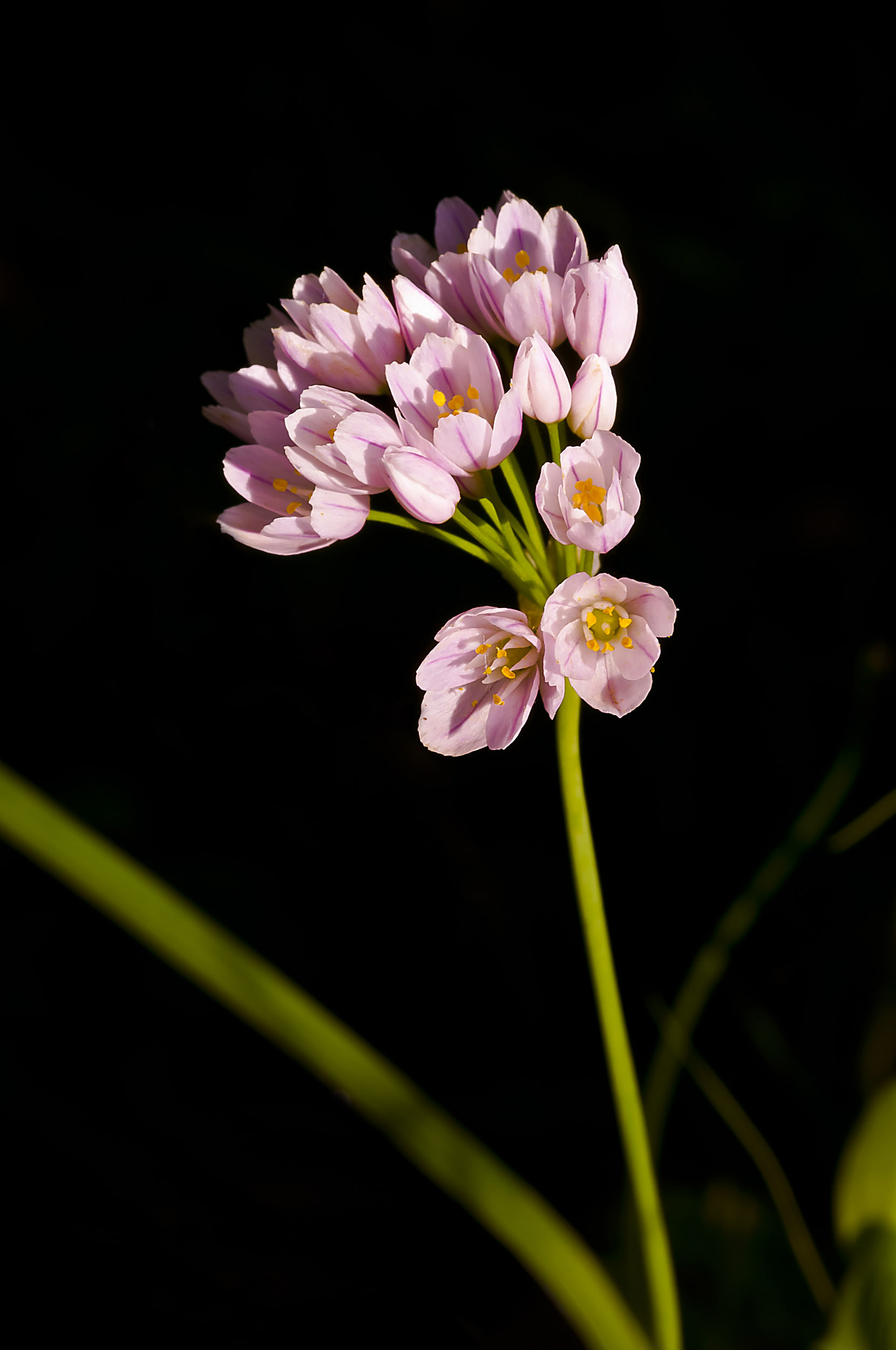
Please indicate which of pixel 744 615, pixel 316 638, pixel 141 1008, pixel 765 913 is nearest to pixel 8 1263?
pixel 141 1008

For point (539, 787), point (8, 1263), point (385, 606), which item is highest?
point (385, 606)

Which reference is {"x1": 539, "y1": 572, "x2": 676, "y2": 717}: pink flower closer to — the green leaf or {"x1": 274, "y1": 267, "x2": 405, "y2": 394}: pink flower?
{"x1": 274, "y1": 267, "x2": 405, "y2": 394}: pink flower

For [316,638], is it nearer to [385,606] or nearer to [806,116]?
[385,606]

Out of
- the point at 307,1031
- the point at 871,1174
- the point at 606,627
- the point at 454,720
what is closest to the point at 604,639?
the point at 606,627

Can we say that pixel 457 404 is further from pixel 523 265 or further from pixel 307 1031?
pixel 307 1031

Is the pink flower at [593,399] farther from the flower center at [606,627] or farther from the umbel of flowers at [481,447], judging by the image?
the flower center at [606,627]

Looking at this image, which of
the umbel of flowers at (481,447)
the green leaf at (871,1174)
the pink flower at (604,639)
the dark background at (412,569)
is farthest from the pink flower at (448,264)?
the green leaf at (871,1174)

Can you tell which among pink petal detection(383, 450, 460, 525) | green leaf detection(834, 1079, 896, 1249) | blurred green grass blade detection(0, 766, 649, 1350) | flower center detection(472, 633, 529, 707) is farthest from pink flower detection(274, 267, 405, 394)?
green leaf detection(834, 1079, 896, 1249)
